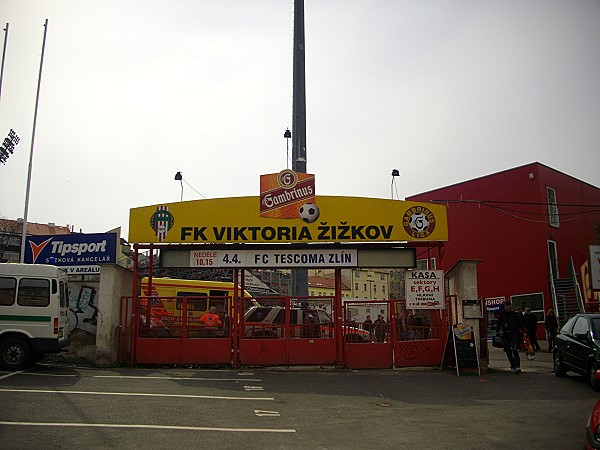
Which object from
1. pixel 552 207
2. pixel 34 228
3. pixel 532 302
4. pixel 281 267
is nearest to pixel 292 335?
pixel 281 267

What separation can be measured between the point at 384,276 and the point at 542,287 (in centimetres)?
7236

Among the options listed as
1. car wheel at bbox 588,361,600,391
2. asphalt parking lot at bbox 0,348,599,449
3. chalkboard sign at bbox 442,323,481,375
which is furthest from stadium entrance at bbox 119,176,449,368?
car wheel at bbox 588,361,600,391

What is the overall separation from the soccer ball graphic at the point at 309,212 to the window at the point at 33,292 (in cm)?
712

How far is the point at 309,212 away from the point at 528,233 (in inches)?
754

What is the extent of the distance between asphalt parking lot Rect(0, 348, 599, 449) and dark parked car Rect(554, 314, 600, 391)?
1.24ft

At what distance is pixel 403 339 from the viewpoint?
656 inches

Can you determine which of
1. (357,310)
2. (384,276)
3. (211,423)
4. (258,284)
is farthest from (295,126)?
(384,276)

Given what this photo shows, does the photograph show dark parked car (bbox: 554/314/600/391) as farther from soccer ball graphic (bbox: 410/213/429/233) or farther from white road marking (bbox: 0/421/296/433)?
white road marking (bbox: 0/421/296/433)

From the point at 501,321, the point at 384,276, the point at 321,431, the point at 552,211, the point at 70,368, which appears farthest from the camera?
the point at 384,276

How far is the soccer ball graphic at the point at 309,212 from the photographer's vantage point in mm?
16688

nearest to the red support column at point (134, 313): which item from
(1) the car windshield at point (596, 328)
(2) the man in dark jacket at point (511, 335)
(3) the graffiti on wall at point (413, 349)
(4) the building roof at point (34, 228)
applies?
(3) the graffiti on wall at point (413, 349)

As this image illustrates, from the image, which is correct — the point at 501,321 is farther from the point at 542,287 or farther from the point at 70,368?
the point at 542,287

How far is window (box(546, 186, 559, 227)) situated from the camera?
31.7 meters

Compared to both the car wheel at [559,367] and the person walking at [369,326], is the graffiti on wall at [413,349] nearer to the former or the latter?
the person walking at [369,326]
